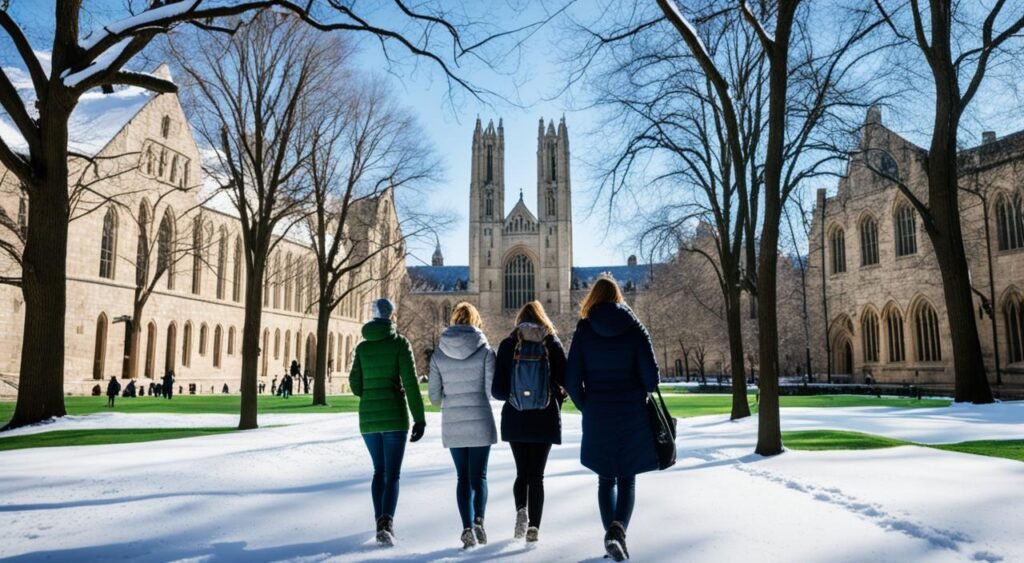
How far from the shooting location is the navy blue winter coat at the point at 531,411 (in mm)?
5059

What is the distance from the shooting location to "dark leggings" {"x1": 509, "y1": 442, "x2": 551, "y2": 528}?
5090 millimetres

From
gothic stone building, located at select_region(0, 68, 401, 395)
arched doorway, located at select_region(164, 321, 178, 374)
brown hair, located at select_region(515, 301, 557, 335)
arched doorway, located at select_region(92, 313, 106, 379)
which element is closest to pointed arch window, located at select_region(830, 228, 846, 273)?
gothic stone building, located at select_region(0, 68, 401, 395)

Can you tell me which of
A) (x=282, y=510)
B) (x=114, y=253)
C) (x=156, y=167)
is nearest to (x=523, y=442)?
(x=282, y=510)

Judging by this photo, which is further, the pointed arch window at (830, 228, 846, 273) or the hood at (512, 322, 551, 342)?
the pointed arch window at (830, 228, 846, 273)

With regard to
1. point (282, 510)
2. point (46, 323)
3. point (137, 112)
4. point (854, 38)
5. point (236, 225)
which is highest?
point (137, 112)

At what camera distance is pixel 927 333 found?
3444 cm

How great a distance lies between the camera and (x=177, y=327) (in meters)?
40.4

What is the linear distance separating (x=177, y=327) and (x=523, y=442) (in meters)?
40.6

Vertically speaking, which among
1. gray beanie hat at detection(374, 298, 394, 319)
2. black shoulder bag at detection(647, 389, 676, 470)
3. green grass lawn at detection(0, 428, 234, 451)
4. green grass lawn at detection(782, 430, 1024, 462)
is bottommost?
green grass lawn at detection(0, 428, 234, 451)

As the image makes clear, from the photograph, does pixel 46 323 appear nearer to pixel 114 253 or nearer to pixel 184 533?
pixel 184 533

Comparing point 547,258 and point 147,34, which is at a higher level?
point 547,258

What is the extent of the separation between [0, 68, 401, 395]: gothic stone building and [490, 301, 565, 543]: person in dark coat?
74.4ft

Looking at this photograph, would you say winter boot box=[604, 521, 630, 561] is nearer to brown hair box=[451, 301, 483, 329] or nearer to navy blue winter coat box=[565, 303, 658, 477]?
navy blue winter coat box=[565, 303, 658, 477]

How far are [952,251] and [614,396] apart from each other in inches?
636
